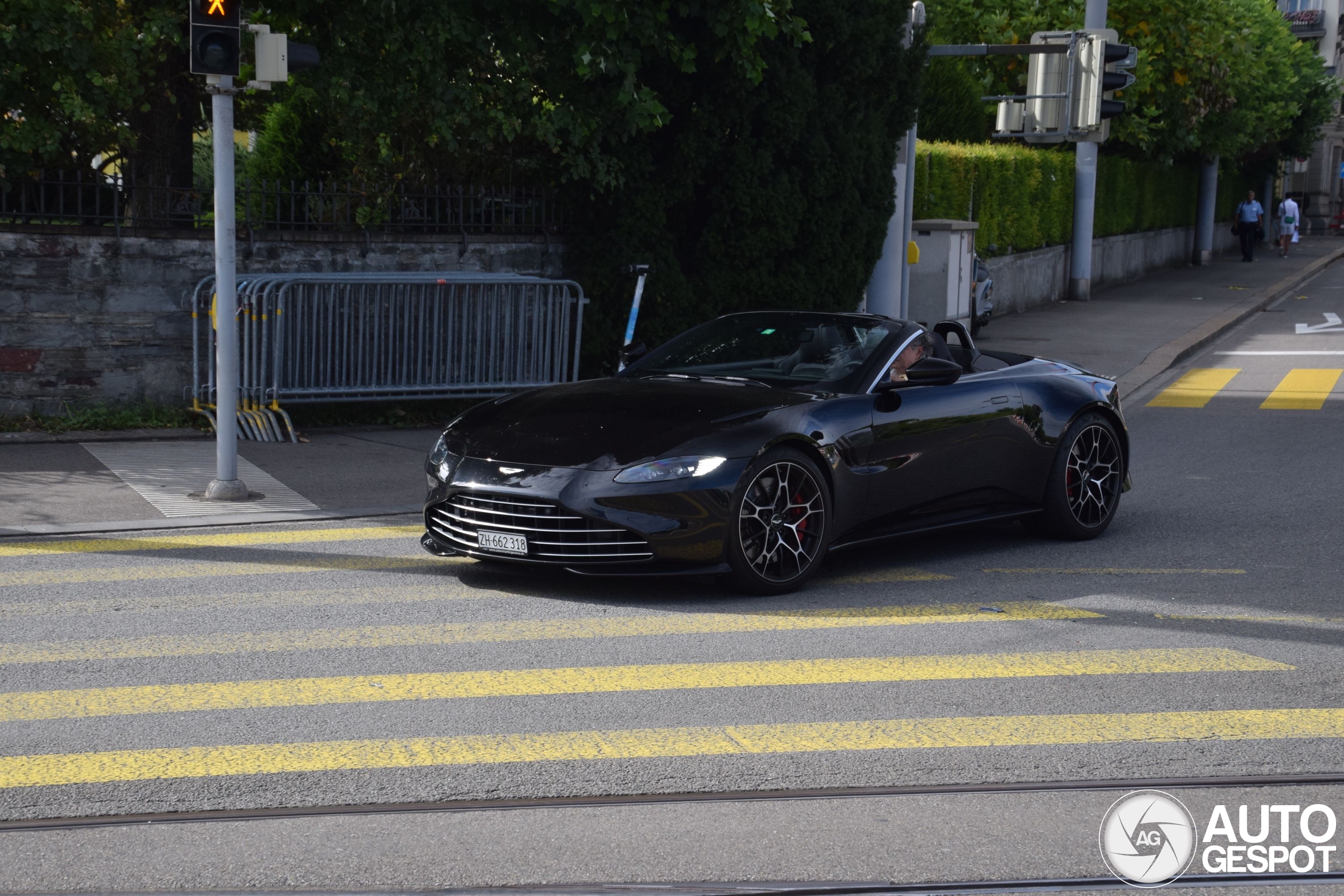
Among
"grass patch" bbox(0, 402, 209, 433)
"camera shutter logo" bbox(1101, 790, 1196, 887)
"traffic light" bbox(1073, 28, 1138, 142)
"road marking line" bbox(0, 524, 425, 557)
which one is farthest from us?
"traffic light" bbox(1073, 28, 1138, 142)

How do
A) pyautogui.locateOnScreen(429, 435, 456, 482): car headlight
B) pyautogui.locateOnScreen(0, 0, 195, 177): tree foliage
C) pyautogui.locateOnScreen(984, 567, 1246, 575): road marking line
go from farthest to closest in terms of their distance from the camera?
1. pyautogui.locateOnScreen(0, 0, 195, 177): tree foliage
2. pyautogui.locateOnScreen(984, 567, 1246, 575): road marking line
3. pyautogui.locateOnScreen(429, 435, 456, 482): car headlight

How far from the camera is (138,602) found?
286 inches

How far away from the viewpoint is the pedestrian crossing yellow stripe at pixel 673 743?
4945 mm

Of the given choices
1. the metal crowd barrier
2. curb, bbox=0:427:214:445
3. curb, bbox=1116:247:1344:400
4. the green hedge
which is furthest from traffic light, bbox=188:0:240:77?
the green hedge

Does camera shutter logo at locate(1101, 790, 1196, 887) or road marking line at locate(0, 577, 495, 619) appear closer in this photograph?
camera shutter logo at locate(1101, 790, 1196, 887)

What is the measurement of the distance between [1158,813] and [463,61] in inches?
412

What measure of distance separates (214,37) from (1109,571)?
570 cm

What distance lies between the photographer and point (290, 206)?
13.4 m

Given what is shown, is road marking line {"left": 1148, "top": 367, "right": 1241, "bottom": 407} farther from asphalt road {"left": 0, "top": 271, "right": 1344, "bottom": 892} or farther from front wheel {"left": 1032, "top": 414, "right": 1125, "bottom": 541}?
asphalt road {"left": 0, "top": 271, "right": 1344, "bottom": 892}

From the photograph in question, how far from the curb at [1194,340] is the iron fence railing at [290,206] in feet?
20.5

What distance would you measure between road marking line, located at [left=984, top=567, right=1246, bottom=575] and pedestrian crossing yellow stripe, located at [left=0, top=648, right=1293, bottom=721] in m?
1.61

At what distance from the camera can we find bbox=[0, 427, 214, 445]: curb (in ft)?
38.8

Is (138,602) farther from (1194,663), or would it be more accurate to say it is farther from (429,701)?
(1194,663)

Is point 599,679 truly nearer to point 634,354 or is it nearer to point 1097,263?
point 634,354
